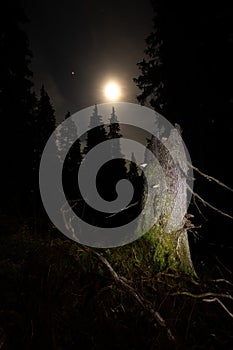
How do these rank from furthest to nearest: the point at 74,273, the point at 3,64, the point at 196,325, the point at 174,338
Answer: the point at 3,64
the point at 74,273
the point at 196,325
the point at 174,338

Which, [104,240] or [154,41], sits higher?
[154,41]

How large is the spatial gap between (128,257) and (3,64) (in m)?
14.3

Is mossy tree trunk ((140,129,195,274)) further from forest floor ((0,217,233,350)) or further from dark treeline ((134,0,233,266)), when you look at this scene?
dark treeline ((134,0,233,266))

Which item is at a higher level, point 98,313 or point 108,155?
point 108,155

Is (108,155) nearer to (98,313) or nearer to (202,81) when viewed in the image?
(202,81)

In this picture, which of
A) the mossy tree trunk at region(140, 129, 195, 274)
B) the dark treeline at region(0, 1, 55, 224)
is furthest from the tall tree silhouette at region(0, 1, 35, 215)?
the mossy tree trunk at region(140, 129, 195, 274)

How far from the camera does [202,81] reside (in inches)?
529

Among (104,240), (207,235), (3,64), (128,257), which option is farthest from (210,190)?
(3,64)

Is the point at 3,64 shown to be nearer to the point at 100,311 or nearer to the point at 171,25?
the point at 171,25

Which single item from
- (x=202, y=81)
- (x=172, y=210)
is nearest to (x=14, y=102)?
(x=202, y=81)

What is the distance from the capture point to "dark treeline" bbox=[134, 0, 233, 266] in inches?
500

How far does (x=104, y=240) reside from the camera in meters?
6.32

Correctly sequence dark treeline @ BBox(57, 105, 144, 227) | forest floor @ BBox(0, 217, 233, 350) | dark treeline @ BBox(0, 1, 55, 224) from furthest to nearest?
dark treeline @ BBox(57, 105, 144, 227), dark treeline @ BBox(0, 1, 55, 224), forest floor @ BBox(0, 217, 233, 350)

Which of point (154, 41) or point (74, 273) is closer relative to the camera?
point (74, 273)
